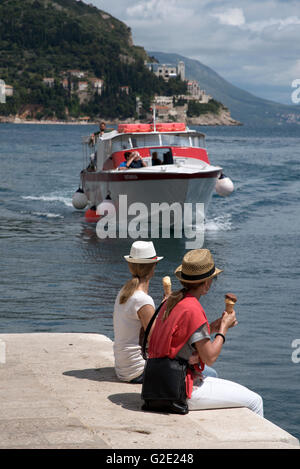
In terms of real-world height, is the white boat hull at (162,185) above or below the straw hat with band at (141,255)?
below

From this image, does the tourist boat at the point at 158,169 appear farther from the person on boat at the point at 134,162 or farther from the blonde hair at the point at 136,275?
the blonde hair at the point at 136,275

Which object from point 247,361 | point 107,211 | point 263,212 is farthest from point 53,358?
point 263,212


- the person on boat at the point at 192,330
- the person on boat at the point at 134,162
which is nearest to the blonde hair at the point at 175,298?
the person on boat at the point at 192,330

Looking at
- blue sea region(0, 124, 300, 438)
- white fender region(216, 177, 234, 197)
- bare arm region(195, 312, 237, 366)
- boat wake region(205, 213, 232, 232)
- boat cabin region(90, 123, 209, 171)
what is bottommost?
boat wake region(205, 213, 232, 232)

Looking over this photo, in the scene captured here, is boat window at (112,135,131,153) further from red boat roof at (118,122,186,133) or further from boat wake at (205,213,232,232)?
boat wake at (205,213,232,232)

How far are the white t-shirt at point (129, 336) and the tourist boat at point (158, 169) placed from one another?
1324 centimetres

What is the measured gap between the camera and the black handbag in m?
5.30

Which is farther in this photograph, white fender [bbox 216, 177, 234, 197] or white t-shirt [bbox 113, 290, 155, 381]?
white fender [bbox 216, 177, 234, 197]

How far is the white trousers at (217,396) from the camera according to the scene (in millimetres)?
5562

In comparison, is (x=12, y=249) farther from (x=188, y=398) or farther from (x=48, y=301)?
(x=188, y=398)

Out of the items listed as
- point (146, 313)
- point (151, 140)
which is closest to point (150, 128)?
point (151, 140)

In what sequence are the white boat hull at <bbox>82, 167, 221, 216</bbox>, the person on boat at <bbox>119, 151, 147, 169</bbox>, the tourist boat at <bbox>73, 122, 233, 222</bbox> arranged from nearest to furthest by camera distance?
1. the white boat hull at <bbox>82, 167, 221, 216</bbox>
2. the tourist boat at <bbox>73, 122, 233, 222</bbox>
3. the person on boat at <bbox>119, 151, 147, 169</bbox>

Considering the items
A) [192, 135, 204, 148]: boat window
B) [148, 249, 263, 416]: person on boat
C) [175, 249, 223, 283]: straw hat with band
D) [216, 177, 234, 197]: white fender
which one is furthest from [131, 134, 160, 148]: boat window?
[175, 249, 223, 283]: straw hat with band

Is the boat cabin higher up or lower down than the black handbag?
higher up
